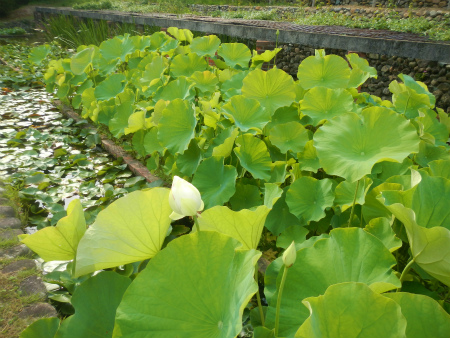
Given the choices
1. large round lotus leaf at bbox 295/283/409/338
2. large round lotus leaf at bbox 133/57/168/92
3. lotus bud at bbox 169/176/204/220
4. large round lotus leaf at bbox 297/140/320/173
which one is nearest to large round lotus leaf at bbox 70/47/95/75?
large round lotus leaf at bbox 133/57/168/92

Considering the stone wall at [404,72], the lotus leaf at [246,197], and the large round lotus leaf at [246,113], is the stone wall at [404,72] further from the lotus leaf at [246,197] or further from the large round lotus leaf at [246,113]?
the lotus leaf at [246,197]

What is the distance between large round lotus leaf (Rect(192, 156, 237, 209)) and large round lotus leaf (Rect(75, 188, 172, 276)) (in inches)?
27.4

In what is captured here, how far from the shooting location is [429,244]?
0.79 m

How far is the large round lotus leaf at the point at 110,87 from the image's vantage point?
10.2 ft

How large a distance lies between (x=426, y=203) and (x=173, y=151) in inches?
47.9

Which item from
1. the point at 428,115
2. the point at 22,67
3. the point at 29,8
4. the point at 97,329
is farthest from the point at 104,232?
the point at 29,8

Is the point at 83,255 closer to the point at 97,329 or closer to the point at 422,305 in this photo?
the point at 97,329

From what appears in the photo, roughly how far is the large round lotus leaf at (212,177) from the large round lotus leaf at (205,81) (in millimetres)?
954

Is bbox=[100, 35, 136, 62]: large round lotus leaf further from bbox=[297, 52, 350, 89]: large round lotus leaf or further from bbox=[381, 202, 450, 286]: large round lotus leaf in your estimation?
bbox=[381, 202, 450, 286]: large round lotus leaf

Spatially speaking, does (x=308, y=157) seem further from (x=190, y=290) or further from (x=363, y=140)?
(x=190, y=290)

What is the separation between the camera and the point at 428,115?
68.2 inches

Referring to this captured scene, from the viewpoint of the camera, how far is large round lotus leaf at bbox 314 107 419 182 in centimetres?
118

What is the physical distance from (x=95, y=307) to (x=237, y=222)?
15.8 inches

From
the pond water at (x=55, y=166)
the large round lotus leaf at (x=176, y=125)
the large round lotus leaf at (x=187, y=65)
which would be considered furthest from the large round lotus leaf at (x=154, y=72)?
the large round lotus leaf at (x=176, y=125)
